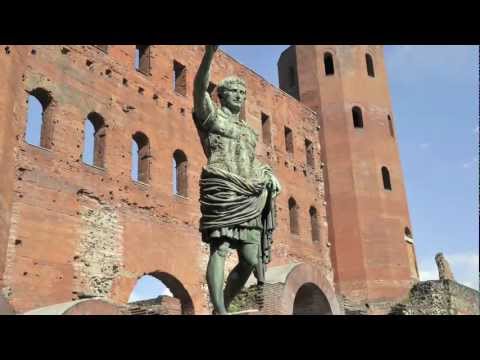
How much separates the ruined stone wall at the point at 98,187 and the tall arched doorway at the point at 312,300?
2702 millimetres

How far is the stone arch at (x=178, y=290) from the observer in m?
15.6

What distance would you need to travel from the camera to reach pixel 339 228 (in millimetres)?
23016

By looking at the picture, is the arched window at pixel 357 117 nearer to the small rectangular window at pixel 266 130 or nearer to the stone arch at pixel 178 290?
the small rectangular window at pixel 266 130

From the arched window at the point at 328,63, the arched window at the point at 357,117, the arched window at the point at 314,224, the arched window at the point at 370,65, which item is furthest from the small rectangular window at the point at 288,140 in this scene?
the arched window at the point at 370,65

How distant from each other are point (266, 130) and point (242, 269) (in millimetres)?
17461

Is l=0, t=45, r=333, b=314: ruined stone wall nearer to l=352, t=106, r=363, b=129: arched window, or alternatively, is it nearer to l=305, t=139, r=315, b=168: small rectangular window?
l=305, t=139, r=315, b=168: small rectangular window

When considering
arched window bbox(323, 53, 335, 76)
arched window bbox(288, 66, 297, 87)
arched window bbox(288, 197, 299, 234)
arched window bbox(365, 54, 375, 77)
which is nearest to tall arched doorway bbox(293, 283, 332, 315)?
arched window bbox(288, 197, 299, 234)

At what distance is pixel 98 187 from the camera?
14359 millimetres

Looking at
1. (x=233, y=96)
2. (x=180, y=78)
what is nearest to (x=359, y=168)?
(x=180, y=78)

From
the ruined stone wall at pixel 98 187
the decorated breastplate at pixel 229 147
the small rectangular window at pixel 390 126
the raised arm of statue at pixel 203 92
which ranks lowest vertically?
the decorated breastplate at pixel 229 147

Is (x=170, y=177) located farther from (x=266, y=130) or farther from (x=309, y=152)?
(x=309, y=152)

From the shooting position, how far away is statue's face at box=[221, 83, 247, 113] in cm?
511
